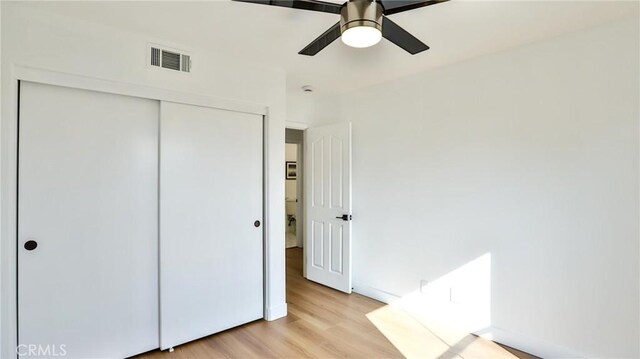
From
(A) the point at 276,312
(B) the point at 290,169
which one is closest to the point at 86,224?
(A) the point at 276,312

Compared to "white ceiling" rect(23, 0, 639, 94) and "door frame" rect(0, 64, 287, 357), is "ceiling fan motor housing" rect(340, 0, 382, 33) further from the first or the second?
"door frame" rect(0, 64, 287, 357)

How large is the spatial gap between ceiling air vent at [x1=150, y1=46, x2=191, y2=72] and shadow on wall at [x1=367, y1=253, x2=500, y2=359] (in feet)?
8.94

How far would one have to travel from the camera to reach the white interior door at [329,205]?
12.2ft

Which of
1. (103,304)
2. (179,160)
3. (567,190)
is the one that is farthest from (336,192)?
(103,304)

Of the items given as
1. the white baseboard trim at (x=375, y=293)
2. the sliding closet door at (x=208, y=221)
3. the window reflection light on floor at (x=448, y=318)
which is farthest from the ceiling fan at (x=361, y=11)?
the white baseboard trim at (x=375, y=293)

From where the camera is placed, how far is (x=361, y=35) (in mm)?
1532

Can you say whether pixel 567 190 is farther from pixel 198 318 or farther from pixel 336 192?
pixel 198 318

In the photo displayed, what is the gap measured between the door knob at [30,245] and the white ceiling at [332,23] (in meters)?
1.43

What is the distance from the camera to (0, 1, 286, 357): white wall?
1.91m

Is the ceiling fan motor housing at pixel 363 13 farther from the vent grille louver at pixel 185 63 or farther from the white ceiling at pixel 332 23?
the vent grille louver at pixel 185 63

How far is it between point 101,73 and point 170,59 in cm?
49

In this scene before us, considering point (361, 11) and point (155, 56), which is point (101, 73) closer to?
point (155, 56)

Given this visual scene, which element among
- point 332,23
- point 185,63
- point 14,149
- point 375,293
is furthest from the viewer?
point 375,293

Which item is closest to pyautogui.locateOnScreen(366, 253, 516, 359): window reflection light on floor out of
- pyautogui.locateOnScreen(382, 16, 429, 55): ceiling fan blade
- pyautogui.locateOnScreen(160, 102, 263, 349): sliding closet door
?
pyautogui.locateOnScreen(160, 102, 263, 349): sliding closet door
